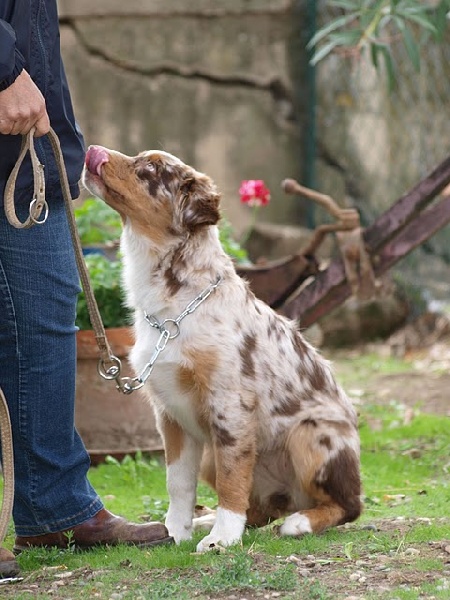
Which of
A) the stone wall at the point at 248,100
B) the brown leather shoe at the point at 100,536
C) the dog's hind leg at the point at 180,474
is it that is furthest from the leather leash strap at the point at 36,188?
the stone wall at the point at 248,100

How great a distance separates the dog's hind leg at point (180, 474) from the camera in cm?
448

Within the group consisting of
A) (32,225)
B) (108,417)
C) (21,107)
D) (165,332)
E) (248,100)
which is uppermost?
(248,100)

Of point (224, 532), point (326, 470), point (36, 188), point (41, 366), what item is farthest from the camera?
point (326, 470)

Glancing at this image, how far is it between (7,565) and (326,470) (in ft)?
A: 4.35

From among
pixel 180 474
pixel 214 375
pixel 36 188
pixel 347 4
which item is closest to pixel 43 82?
pixel 36 188

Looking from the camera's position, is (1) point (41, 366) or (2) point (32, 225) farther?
(1) point (41, 366)

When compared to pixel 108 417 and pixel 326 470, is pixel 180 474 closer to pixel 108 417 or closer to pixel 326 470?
pixel 326 470

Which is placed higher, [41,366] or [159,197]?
[159,197]

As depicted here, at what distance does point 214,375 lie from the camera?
166 inches

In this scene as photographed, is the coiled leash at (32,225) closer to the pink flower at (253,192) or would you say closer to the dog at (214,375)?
the dog at (214,375)

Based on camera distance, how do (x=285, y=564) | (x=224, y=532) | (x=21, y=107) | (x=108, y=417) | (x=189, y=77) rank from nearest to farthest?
(x=21, y=107), (x=285, y=564), (x=224, y=532), (x=108, y=417), (x=189, y=77)

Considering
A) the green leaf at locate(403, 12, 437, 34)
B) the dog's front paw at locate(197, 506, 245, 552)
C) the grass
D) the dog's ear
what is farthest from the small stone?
the green leaf at locate(403, 12, 437, 34)

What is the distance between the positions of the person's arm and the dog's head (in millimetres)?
662

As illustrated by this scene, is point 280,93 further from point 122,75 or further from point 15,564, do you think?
point 15,564
